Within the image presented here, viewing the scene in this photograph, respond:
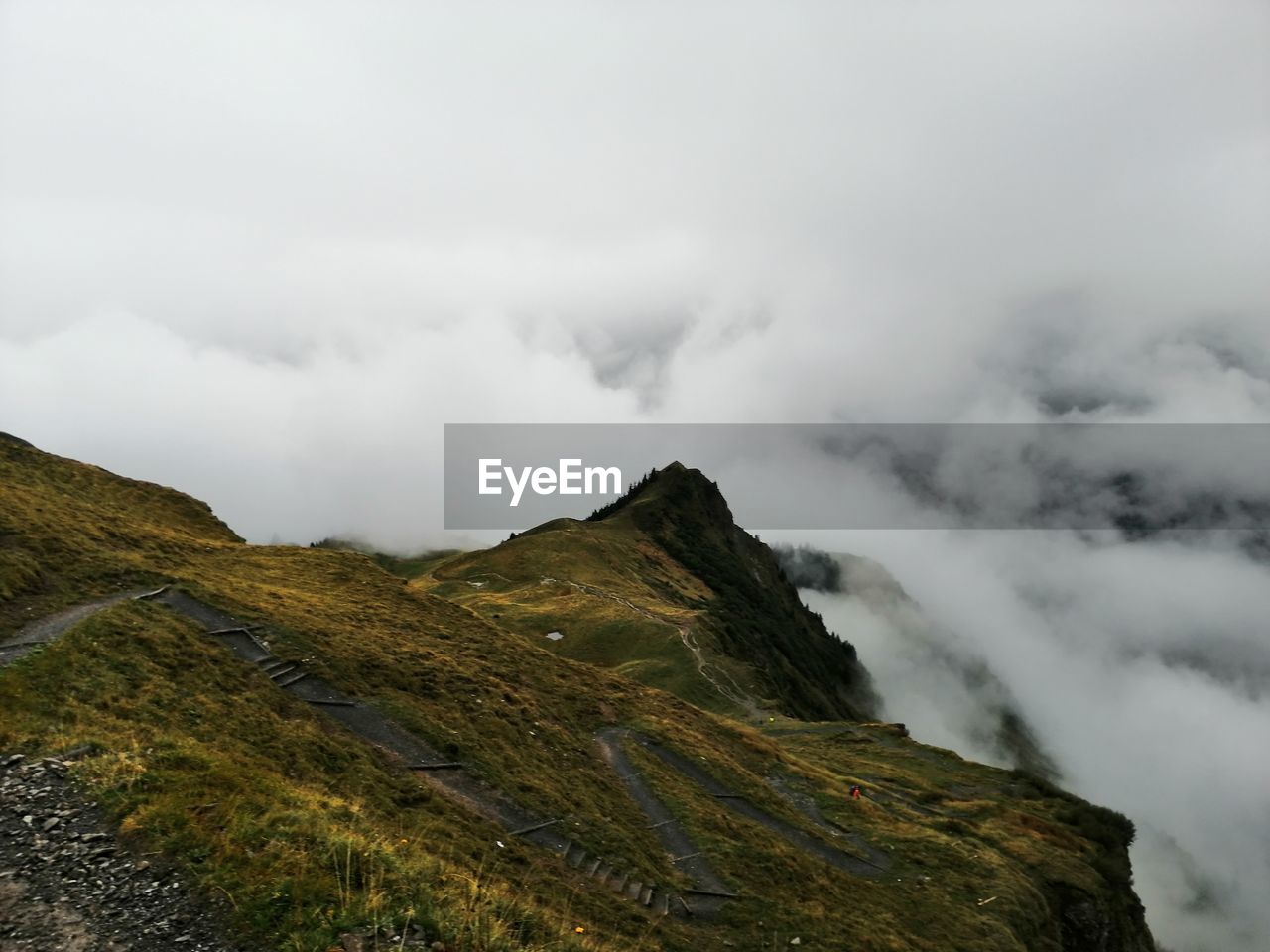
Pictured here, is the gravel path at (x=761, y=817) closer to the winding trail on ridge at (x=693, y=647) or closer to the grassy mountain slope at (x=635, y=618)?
the grassy mountain slope at (x=635, y=618)

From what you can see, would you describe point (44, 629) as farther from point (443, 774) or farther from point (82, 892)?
point (82, 892)

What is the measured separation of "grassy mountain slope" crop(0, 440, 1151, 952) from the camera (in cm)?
1697

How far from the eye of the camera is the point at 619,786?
40.6 metres

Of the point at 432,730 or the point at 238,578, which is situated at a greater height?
the point at 238,578

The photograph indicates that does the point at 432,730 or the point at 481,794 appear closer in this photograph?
the point at 481,794

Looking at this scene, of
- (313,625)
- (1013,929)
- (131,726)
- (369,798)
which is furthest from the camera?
(1013,929)

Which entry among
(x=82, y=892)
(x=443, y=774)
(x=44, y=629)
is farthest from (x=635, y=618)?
(x=82, y=892)

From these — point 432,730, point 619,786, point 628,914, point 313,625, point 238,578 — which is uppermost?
point 238,578

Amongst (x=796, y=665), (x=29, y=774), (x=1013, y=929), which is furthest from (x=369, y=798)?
(x=796, y=665)

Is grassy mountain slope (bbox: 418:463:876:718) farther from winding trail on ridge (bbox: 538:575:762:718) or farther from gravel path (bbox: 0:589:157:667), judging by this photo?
gravel path (bbox: 0:589:157:667)

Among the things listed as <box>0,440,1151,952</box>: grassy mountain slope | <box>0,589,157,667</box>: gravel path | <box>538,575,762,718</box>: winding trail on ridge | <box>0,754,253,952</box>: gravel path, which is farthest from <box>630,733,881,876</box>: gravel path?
<box>538,575,762,718</box>: winding trail on ridge

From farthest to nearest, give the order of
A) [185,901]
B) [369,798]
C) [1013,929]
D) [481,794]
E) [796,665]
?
[796,665]
[1013,929]
[481,794]
[369,798]
[185,901]

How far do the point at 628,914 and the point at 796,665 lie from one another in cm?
17046

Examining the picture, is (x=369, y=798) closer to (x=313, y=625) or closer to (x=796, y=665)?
(x=313, y=625)
